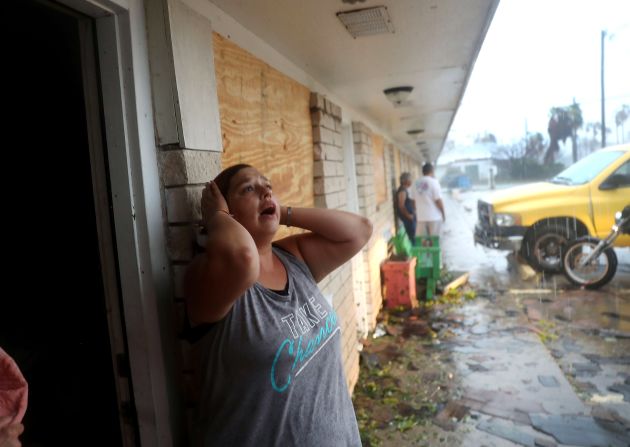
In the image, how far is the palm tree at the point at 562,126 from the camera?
352 inches

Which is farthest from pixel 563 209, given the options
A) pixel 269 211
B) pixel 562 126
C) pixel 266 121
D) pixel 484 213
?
pixel 269 211

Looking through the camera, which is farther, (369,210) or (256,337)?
(369,210)

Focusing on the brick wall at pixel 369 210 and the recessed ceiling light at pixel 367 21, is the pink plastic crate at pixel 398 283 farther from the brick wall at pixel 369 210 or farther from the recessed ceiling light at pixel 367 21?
the recessed ceiling light at pixel 367 21

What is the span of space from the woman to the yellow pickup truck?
6.87 m

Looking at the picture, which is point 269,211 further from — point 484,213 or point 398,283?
point 484,213

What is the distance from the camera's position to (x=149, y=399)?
1.69m

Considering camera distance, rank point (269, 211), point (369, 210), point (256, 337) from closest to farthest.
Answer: point (256, 337) → point (269, 211) → point (369, 210)

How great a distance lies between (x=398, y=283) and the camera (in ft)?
21.3

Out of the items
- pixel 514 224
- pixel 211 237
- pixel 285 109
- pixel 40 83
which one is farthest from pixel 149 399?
pixel 514 224

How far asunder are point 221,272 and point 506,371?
13.0 ft

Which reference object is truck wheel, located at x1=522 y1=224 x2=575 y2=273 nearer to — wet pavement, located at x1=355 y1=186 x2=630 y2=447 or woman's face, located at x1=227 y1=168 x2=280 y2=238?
wet pavement, located at x1=355 y1=186 x2=630 y2=447

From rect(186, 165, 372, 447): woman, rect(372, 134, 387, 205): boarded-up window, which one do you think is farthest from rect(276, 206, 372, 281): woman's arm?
rect(372, 134, 387, 205): boarded-up window

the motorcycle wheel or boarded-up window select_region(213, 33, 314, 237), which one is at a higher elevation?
boarded-up window select_region(213, 33, 314, 237)

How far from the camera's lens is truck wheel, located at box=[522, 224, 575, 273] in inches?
299
